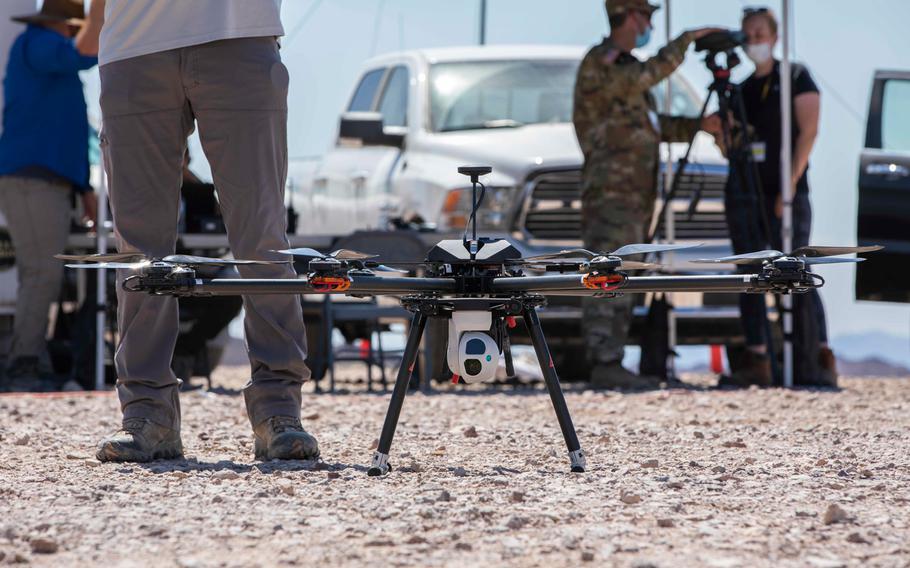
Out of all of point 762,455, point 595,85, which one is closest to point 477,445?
point 762,455

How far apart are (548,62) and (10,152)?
3640 mm

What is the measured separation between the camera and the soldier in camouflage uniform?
8789 mm

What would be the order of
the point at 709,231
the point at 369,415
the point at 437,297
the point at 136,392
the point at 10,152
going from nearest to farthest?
the point at 437,297 < the point at 136,392 < the point at 369,415 < the point at 10,152 < the point at 709,231

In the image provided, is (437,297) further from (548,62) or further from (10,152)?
(548,62)

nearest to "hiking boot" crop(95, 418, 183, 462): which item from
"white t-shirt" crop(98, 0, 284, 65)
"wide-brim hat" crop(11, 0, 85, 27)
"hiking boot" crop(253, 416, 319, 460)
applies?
"hiking boot" crop(253, 416, 319, 460)

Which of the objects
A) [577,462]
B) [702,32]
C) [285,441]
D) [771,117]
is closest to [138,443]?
[285,441]

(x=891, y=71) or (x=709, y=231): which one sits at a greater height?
(x=891, y=71)

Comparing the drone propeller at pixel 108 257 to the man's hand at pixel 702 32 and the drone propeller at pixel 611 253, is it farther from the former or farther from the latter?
the man's hand at pixel 702 32

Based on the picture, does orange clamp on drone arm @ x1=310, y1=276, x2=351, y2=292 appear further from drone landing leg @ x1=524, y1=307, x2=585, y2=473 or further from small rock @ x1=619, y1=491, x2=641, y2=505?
small rock @ x1=619, y1=491, x2=641, y2=505

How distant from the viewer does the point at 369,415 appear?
22.4 ft

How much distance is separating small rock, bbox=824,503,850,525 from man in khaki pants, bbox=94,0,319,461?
173cm

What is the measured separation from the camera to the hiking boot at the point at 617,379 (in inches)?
348

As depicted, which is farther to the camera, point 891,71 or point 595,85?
point 891,71

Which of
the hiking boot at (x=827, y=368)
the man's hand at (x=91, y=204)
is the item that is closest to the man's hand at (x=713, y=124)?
the hiking boot at (x=827, y=368)
